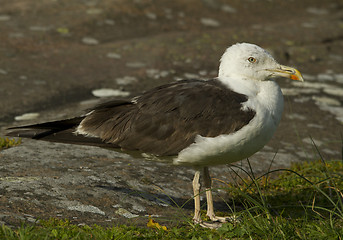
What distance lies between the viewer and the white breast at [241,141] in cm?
→ 513

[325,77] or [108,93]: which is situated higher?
[325,77]

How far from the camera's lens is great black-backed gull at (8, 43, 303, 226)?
519cm

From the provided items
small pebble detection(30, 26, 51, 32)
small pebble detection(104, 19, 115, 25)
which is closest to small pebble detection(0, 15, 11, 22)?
small pebble detection(30, 26, 51, 32)

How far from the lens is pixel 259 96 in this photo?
5.48m

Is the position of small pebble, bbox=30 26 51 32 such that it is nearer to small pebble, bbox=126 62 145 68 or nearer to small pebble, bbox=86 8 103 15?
small pebble, bbox=86 8 103 15

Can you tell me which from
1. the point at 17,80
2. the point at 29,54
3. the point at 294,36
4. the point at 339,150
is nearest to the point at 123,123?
the point at 339,150

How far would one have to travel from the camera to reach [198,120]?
5.31 meters

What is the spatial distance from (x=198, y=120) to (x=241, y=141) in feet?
1.58

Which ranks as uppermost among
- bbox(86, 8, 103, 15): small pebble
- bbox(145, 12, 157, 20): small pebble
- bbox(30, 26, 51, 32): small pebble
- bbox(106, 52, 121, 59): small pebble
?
bbox(86, 8, 103, 15): small pebble

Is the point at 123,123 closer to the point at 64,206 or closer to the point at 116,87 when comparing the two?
the point at 64,206

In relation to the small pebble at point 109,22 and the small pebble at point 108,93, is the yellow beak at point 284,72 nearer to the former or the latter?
the small pebble at point 108,93

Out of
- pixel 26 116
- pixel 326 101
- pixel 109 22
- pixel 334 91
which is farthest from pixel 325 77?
pixel 26 116

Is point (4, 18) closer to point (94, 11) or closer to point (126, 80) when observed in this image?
point (94, 11)

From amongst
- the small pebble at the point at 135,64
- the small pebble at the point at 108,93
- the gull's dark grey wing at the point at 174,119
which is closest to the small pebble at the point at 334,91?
the small pebble at the point at 135,64
